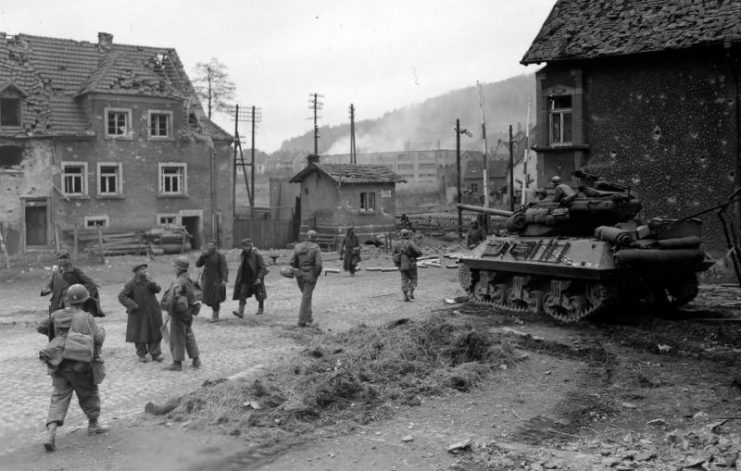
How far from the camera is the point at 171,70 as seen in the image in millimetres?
38188

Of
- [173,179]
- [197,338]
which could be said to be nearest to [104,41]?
[173,179]

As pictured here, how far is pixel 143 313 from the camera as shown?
12.4m

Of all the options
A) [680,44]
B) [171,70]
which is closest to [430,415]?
[680,44]

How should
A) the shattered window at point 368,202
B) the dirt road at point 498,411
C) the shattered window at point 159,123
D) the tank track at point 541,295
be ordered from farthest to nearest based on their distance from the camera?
the shattered window at point 368,202
the shattered window at point 159,123
the tank track at point 541,295
the dirt road at point 498,411

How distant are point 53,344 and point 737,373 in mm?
8313

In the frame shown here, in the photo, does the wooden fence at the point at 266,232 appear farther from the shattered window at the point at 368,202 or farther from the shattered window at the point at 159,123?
the shattered window at the point at 159,123

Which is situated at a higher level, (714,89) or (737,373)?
(714,89)

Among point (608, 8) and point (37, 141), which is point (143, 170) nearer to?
point (37, 141)

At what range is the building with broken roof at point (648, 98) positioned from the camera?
71.5 feet

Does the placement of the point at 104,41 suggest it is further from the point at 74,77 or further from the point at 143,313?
the point at 143,313

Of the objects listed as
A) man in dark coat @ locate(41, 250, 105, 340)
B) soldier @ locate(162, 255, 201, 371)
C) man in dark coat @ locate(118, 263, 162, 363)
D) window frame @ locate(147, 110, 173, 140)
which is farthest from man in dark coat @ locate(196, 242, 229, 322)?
window frame @ locate(147, 110, 173, 140)

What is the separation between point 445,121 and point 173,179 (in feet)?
343

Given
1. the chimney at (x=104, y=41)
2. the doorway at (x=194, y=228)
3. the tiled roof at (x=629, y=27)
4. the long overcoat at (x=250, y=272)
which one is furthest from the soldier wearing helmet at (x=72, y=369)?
the chimney at (x=104, y=41)

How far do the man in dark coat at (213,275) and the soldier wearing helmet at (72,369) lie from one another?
7197 millimetres
